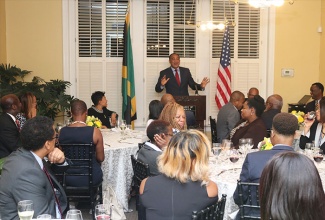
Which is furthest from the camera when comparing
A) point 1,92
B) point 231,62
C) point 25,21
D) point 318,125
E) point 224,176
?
point 231,62

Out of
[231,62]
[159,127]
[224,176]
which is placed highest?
[231,62]

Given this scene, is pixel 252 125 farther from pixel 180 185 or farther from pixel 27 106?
pixel 27 106

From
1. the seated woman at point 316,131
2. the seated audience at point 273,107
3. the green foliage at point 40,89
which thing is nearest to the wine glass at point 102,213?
the seated woman at point 316,131

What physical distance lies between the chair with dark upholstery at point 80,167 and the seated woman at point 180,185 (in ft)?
6.99

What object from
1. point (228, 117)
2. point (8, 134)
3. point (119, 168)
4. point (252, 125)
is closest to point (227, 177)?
point (252, 125)

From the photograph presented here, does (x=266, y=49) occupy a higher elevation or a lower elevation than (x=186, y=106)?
higher

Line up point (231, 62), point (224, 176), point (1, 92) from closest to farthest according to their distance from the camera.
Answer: point (224, 176)
point (1, 92)
point (231, 62)

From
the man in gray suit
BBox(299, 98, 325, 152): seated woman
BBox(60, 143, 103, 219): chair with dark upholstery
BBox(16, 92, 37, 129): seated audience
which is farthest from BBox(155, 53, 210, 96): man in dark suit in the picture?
BBox(60, 143, 103, 219): chair with dark upholstery

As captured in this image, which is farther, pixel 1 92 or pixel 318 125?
pixel 1 92

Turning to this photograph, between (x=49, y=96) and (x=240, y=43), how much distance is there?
4053 mm

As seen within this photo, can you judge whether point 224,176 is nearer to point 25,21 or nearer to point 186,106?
point 186,106

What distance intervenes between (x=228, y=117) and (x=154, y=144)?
3.09 metres

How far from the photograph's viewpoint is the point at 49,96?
28.3 feet

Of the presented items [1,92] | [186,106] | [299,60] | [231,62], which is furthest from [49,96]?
[299,60]
